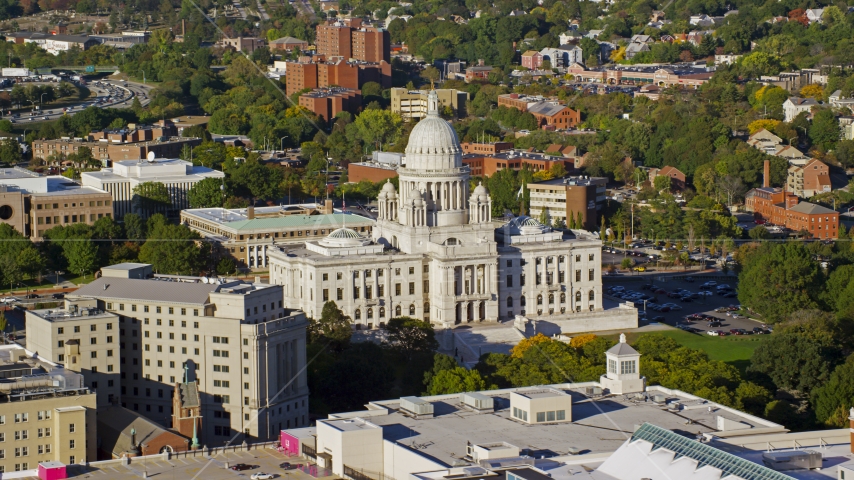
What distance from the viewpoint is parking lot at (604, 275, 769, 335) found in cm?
11025

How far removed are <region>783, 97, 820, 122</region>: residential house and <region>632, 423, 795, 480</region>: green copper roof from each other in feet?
433

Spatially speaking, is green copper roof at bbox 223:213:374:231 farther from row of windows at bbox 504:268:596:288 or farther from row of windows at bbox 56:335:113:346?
row of windows at bbox 56:335:113:346

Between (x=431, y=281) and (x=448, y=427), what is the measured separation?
37421 mm

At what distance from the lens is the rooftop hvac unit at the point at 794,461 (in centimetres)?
6131


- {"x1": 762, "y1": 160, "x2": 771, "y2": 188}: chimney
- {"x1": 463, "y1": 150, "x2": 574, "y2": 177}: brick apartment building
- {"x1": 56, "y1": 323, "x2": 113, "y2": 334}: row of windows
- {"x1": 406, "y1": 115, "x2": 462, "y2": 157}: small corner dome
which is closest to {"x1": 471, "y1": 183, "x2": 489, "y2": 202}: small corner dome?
{"x1": 406, "y1": 115, "x2": 462, "y2": 157}: small corner dome

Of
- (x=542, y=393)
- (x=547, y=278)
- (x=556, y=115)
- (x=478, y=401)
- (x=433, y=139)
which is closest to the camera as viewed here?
(x=542, y=393)

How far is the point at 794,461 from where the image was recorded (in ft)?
202

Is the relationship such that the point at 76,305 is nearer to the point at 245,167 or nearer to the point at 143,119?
the point at 245,167

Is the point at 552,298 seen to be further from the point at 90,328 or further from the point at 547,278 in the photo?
the point at 90,328

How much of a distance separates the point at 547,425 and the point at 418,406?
455cm

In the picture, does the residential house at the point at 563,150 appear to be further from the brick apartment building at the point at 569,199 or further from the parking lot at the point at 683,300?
→ the parking lot at the point at 683,300

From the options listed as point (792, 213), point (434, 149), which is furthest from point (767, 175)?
point (434, 149)

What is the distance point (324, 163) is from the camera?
166 m

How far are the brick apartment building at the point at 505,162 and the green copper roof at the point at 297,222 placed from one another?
26.6m
